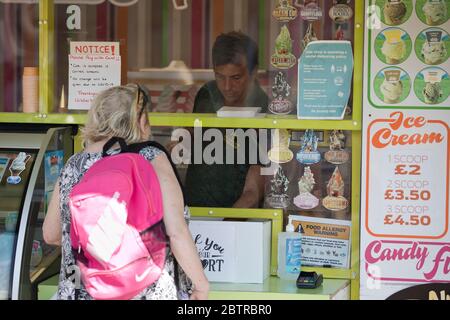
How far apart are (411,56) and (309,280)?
124 cm

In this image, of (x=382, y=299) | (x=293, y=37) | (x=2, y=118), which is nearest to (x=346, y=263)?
(x=382, y=299)

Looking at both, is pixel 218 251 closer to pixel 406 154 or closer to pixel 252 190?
pixel 252 190

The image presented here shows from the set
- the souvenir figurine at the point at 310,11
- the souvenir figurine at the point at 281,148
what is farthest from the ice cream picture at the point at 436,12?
the souvenir figurine at the point at 281,148

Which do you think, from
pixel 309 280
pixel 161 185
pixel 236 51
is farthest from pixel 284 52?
pixel 161 185

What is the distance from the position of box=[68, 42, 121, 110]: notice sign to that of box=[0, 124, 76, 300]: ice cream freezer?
0.77 ft

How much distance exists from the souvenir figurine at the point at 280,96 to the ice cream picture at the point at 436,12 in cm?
82

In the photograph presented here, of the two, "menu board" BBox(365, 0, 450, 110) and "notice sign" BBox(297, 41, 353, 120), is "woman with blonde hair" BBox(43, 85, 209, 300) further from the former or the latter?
"menu board" BBox(365, 0, 450, 110)

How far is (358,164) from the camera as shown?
15.7 feet

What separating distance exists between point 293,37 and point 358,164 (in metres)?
0.77

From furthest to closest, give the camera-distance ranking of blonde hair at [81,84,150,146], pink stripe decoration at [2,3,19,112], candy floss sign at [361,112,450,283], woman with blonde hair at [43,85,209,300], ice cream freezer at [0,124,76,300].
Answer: pink stripe decoration at [2,3,19,112]
candy floss sign at [361,112,450,283]
ice cream freezer at [0,124,76,300]
blonde hair at [81,84,150,146]
woman with blonde hair at [43,85,209,300]

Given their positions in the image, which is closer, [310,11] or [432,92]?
[432,92]

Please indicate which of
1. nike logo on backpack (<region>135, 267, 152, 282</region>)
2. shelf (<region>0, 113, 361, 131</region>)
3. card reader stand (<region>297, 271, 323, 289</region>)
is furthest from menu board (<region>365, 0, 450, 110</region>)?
nike logo on backpack (<region>135, 267, 152, 282</region>)

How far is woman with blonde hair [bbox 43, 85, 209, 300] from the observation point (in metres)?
3.77

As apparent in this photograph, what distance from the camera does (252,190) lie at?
4.99 metres
